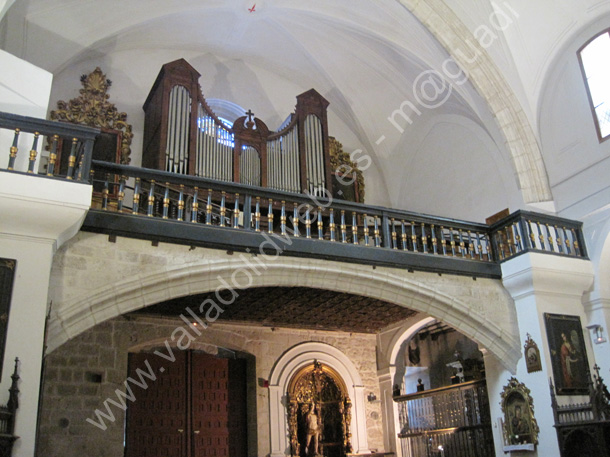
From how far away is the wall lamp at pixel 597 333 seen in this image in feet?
29.9

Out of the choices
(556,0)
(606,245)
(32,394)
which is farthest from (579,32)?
(32,394)

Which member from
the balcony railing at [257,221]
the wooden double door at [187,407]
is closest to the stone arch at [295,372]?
the wooden double door at [187,407]

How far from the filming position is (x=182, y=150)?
10039 mm

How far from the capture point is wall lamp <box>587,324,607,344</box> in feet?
29.9

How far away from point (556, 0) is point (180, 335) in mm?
8124

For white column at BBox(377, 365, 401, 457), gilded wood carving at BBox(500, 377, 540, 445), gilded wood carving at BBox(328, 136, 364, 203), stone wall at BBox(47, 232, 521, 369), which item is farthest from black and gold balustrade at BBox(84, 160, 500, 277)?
white column at BBox(377, 365, 401, 457)

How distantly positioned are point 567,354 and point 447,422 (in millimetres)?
3237

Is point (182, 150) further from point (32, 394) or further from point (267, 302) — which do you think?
point (32, 394)

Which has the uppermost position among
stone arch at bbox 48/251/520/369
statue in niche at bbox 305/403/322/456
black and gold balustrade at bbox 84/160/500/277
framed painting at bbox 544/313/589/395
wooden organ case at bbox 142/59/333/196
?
wooden organ case at bbox 142/59/333/196

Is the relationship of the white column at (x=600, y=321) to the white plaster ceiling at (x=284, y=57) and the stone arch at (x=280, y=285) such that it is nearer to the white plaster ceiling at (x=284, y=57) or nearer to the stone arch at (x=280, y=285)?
the stone arch at (x=280, y=285)

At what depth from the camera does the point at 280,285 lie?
806cm

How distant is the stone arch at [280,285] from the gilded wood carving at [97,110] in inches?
164

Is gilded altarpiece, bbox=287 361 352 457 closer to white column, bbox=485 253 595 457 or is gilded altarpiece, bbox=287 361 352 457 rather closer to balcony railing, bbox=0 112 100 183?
white column, bbox=485 253 595 457

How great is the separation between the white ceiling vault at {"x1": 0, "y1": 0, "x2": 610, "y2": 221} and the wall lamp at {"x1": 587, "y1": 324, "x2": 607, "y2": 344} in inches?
87.7
